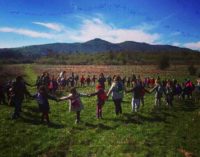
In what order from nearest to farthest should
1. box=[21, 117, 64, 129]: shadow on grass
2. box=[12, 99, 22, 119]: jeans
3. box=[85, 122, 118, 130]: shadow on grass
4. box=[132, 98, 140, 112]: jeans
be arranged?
1. box=[85, 122, 118, 130]: shadow on grass
2. box=[21, 117, 64, 129]: shadow on grass
3. box=[12, 99, 22, 119]: jeans
4. box=[132, 98, 140, 112]: jeans

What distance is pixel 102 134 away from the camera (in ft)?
49.9

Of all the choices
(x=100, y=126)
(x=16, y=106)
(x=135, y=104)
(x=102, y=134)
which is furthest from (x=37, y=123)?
(x=135, y=104)

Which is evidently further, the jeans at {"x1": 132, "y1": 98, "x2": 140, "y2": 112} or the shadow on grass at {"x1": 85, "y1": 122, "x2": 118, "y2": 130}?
the jeans at {"x1": 132, "y1": 98, "x2": 140, "y2": 112}

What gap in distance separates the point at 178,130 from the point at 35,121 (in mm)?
9282

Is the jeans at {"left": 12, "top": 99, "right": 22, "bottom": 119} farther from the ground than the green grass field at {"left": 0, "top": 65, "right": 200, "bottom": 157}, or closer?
farther from the ground

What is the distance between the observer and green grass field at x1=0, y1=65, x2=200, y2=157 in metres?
12.8

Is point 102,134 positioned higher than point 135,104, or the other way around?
point 135,104

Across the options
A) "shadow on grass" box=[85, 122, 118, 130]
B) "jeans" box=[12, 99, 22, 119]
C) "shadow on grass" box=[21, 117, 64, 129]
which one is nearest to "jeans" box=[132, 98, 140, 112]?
"shadow on grass" box=[85, 122, 118, 130]

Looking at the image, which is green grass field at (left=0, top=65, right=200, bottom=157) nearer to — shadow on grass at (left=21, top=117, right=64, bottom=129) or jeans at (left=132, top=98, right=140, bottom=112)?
shadow on grass at (left=21, top=117, right=64, bottom=129)

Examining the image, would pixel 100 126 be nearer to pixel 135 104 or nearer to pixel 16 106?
pixel 135 104

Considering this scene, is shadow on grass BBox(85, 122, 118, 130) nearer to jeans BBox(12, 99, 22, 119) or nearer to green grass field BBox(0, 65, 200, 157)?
green grass field BBox(0, 65, 200, 157)

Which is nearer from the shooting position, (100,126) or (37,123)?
(100,126)

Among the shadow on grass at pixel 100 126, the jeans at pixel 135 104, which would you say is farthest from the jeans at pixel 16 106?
the jeans at pixel 135 104

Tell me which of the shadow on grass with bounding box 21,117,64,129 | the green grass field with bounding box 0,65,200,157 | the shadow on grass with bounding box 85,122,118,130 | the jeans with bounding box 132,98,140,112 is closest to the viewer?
the green grass field with bounding box 0,65,200,157
